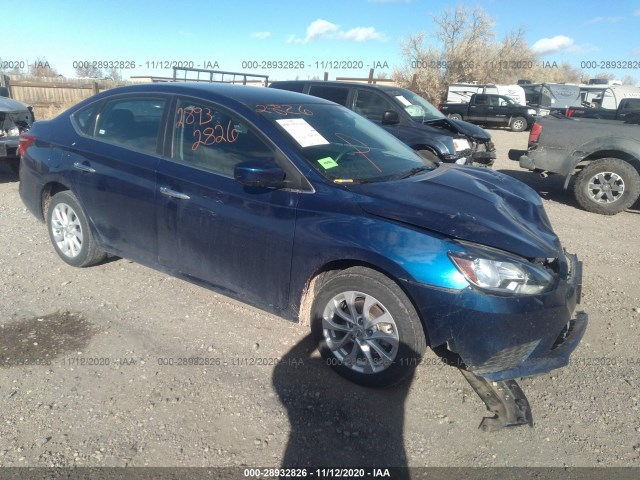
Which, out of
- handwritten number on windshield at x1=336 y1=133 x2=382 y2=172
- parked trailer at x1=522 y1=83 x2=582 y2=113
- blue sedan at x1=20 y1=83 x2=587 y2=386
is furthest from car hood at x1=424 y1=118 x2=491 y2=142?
parked trailer at x1=522 y1=83 x2=582 y2=113

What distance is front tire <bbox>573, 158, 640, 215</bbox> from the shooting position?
6.96 metres

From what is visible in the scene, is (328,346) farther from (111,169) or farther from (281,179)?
(111,169)

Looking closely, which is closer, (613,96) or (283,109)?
(283,109)

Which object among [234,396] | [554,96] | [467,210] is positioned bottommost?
[234,396]

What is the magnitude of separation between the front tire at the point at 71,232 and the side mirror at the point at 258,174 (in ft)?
6.45

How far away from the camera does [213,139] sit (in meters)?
3.41

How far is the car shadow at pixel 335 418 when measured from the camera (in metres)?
2.46

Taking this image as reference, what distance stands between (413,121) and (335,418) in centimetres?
653

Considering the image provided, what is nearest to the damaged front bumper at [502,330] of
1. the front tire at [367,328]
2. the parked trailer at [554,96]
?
the front tire at [367,328]

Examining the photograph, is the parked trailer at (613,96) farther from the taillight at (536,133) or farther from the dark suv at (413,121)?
the taillight at (536,133)

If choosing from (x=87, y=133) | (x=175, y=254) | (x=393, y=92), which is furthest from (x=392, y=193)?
(x=393, y=92)

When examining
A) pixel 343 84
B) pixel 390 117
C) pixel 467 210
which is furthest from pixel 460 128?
pixel 467 210

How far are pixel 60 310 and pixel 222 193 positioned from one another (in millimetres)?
1748

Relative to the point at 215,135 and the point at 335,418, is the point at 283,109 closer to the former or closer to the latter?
the point at 215,135
